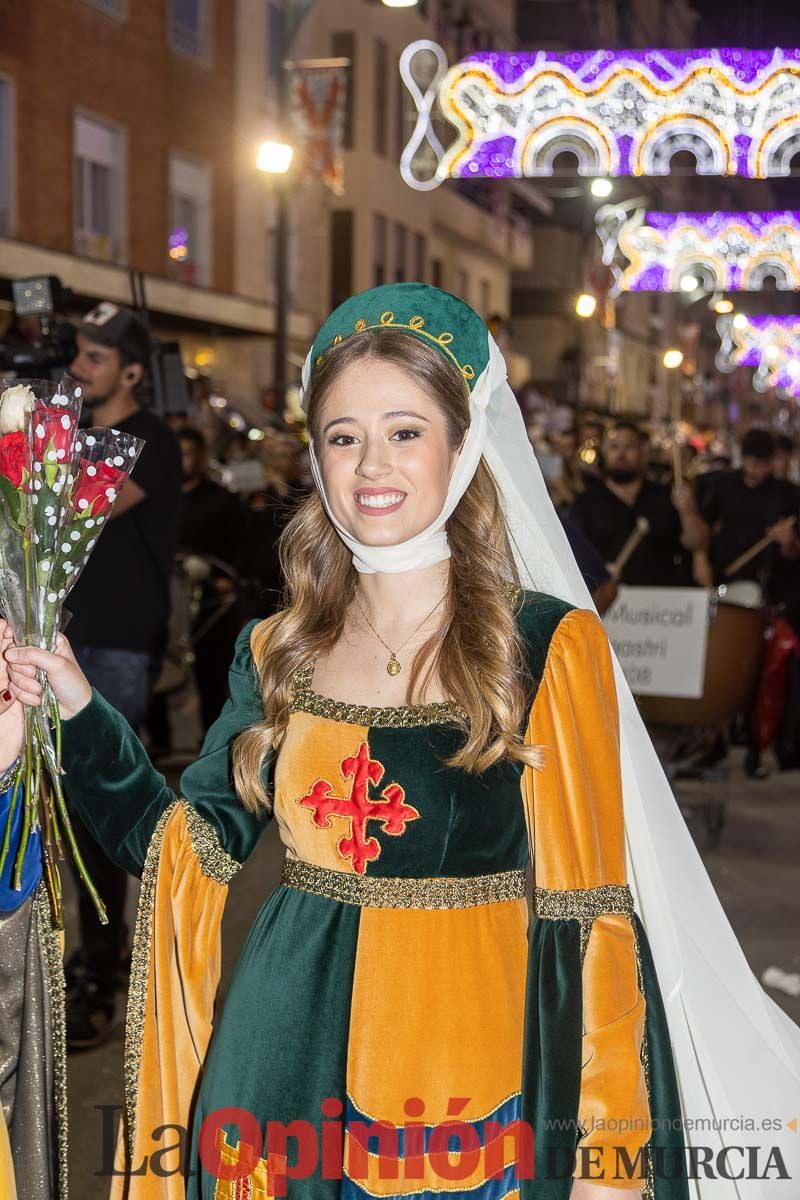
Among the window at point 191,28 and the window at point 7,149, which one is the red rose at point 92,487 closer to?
the window at point 7,149

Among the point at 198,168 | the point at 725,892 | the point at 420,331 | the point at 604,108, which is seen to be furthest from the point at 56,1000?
the point at 198,168

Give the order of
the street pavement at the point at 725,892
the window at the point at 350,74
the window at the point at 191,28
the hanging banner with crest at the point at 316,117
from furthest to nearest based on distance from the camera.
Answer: the window at the point at 350,74 < the window at the point at 191,28 < the hanging banner with crest at the point at 316,117 < the street pavement at the point at 725,892

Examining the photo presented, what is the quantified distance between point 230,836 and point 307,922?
0.26m

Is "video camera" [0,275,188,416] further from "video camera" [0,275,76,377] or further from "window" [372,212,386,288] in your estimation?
"window" [372,212,386,288]

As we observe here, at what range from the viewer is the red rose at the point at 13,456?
2.31m

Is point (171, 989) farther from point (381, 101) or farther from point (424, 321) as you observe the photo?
point (381, 101)

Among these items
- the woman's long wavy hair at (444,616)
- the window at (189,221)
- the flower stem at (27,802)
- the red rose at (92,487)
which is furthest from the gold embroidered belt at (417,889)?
the window at (189,221)

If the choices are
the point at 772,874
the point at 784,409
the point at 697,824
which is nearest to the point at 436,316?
the point at 772,874

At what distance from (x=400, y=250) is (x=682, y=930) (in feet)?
87.9

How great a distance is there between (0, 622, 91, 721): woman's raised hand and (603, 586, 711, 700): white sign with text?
15.8 ft

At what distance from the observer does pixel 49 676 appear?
95.6 inches

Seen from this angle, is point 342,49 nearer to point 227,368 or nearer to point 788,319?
point 227,368

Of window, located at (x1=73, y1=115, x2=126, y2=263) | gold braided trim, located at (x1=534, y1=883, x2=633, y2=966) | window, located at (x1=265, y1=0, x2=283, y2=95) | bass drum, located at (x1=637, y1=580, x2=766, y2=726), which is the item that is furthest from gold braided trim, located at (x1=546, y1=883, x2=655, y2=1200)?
window, located at (x1=265, y1=0, x2=283, y2=95)

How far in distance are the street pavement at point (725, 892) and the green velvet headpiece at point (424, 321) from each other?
1.37 m
